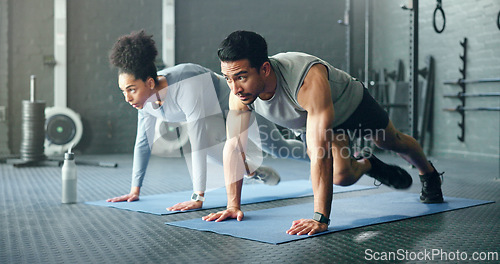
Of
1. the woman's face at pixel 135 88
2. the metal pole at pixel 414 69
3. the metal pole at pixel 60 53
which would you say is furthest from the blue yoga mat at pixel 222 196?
the metal pole at pixel 60 53

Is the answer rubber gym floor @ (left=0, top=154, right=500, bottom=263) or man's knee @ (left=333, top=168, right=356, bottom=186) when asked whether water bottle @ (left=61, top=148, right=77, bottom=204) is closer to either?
rubber gym floor @ (left=0, top=154, right=500, bottom=263)

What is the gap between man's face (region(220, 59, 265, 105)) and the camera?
205 centimetres

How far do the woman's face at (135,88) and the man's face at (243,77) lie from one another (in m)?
0.68

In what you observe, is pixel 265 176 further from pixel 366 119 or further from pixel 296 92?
pixel 296 92

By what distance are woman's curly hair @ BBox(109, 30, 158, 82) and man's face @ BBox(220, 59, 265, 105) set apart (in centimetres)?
68

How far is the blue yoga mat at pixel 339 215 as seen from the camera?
217 centimetres

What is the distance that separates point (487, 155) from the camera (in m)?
5.45

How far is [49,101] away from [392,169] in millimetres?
4594

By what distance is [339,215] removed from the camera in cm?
256

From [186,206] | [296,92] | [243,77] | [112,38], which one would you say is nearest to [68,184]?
[186,206]

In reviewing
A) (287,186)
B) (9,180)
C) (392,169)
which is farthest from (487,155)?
(9,180)

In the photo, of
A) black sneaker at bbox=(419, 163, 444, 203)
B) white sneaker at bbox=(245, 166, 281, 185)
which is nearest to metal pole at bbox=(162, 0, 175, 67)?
white sneaker at bbox=(245, 166, 281, 185)

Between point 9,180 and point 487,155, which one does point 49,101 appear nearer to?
point 9,180

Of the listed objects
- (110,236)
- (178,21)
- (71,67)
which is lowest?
(110,236)
